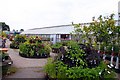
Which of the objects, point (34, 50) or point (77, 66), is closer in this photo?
point (77, 66)

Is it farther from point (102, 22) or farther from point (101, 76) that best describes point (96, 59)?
point (102, 22)

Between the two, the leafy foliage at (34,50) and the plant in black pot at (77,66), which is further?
the leafy foliage at (34,50)

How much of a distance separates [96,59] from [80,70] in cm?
100

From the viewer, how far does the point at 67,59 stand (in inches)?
315

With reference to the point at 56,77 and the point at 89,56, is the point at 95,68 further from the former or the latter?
the point at 56,77

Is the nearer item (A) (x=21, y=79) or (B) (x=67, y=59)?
(B) (x=67, y=59)

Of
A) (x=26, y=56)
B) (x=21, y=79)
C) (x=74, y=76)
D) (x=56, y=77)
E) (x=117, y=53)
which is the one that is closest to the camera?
(x=74, y=76)

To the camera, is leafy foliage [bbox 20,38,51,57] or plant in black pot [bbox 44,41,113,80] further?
leafy foliage [bbox 20,38,51,57]

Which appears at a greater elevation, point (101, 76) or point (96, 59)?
point (96, 59)

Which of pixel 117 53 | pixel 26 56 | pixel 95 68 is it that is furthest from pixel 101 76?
pixel 26 56

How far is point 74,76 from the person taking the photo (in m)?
7.05

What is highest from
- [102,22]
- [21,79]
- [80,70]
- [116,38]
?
[102,22]

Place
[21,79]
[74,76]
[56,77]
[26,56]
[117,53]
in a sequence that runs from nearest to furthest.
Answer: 1. [74,76]
2. [56,77]
3. [21,79]
4. [117,53]
5. [26,56]

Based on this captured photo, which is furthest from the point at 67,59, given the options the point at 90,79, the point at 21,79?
the point at 21,79
